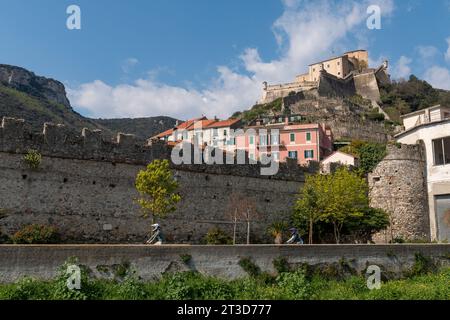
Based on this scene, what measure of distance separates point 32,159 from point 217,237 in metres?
10.7

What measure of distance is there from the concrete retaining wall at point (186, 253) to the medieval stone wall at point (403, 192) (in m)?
11.3

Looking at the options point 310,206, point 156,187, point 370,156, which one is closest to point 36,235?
point 156,187

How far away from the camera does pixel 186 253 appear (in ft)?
54.6

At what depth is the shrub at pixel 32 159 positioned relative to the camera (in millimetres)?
22703

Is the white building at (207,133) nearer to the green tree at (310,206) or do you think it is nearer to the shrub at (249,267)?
the green tree at (310,206)

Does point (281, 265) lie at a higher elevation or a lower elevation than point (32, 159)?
lower

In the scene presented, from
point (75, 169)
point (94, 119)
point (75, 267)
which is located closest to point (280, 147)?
point (75, 169)

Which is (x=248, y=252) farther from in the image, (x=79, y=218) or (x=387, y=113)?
(x=387, y=113)

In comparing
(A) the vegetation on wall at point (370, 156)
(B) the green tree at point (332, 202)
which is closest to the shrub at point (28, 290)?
(B) the green tree at point (332, 202)

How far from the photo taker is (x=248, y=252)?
58.4ft

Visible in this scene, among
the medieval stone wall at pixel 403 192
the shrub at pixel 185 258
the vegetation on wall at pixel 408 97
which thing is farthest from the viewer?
the vegetation on wall at pixel 408 97

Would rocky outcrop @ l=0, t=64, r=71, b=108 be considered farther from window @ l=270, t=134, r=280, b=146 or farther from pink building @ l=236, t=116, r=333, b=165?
Result: window @ l=270, t=134, r=280, b=146

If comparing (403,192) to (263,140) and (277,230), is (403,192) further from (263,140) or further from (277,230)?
(263,140)

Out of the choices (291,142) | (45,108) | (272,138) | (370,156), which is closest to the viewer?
(370,156)
